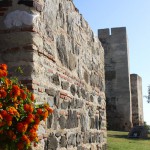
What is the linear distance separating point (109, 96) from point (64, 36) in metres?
16.1

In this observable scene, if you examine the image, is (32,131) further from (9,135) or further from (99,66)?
(99,66)

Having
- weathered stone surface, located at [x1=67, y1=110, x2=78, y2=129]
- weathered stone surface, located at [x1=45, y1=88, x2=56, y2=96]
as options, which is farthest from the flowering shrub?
weathered stone surface, located at [x1=67, y1=110, x2=78, y2=129]

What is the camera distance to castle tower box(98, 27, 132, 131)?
789 inches

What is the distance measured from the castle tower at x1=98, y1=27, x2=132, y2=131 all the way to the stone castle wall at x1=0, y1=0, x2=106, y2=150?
14.1 m

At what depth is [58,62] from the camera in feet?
13.8

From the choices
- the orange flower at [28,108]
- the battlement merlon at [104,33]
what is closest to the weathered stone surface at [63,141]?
the orange flower at [28,108]

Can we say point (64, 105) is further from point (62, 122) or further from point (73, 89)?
point (73, 89)

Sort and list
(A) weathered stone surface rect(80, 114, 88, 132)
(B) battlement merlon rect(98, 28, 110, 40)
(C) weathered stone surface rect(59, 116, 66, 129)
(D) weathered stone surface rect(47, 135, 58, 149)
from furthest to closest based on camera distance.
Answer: (B) battlement merlon rect(98, 28, 110, 40), (A) weathered stone surface rect(80, 114, 88, 132), (C) weathered stone surface rect(59, 116, 66, 129), (D) weathered stone surface rect(47, 135, 58, 149)

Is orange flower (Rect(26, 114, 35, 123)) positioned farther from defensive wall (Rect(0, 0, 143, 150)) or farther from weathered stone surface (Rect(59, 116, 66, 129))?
weathered stone surface (Rect(59, 116, 66, 129))

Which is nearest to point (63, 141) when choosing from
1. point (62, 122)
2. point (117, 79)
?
point (62, 122)

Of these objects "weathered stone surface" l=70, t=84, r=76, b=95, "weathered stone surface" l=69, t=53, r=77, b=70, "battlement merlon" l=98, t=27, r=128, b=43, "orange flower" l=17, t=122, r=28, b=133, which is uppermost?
"battlement merlon" l=98, t=27, r=128, b=43

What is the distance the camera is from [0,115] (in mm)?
2480

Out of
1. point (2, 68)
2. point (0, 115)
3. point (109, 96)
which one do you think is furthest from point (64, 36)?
point (109, 96)

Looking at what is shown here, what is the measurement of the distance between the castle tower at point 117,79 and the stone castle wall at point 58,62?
14.1m
